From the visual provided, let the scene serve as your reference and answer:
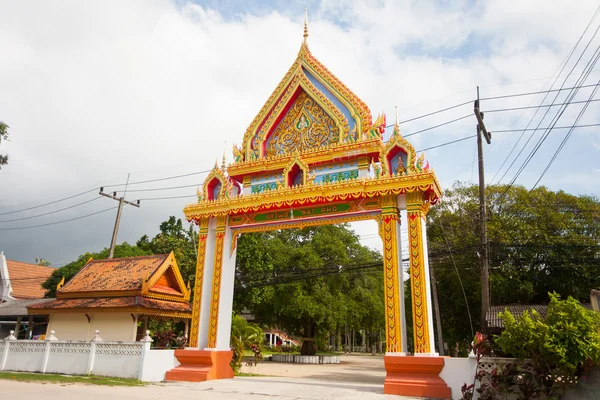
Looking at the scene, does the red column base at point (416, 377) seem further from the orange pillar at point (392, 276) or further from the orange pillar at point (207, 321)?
the orange pillar at point (207, 321)

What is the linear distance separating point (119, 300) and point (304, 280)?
1337 centimetres

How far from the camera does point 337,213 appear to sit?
10.5 m

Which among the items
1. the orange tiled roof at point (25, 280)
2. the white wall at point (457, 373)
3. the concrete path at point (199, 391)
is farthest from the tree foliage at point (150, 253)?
the white wall at point (457, 373)

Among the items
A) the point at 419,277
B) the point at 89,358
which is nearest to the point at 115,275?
the point at 89,358

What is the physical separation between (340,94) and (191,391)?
26.7ft

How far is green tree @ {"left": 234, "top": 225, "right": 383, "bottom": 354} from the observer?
24.0 m

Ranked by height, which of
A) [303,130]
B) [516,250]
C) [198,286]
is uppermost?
[303,130]

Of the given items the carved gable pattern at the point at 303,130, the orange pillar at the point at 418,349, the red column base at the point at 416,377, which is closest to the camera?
the red column base at the point at 416,377

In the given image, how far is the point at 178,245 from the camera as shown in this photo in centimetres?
2873

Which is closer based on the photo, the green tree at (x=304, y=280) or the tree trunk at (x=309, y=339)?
the green tree at (x=304, y=280)

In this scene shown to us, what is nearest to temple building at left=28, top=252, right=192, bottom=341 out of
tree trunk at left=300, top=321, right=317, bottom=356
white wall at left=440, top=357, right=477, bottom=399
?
white wall at left=440, top=357, right=477, bottom=399

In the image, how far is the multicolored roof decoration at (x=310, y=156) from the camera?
9.98 meters

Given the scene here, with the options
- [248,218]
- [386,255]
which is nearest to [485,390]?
[386,255]

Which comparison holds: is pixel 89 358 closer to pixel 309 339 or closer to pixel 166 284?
pixel 166 284
